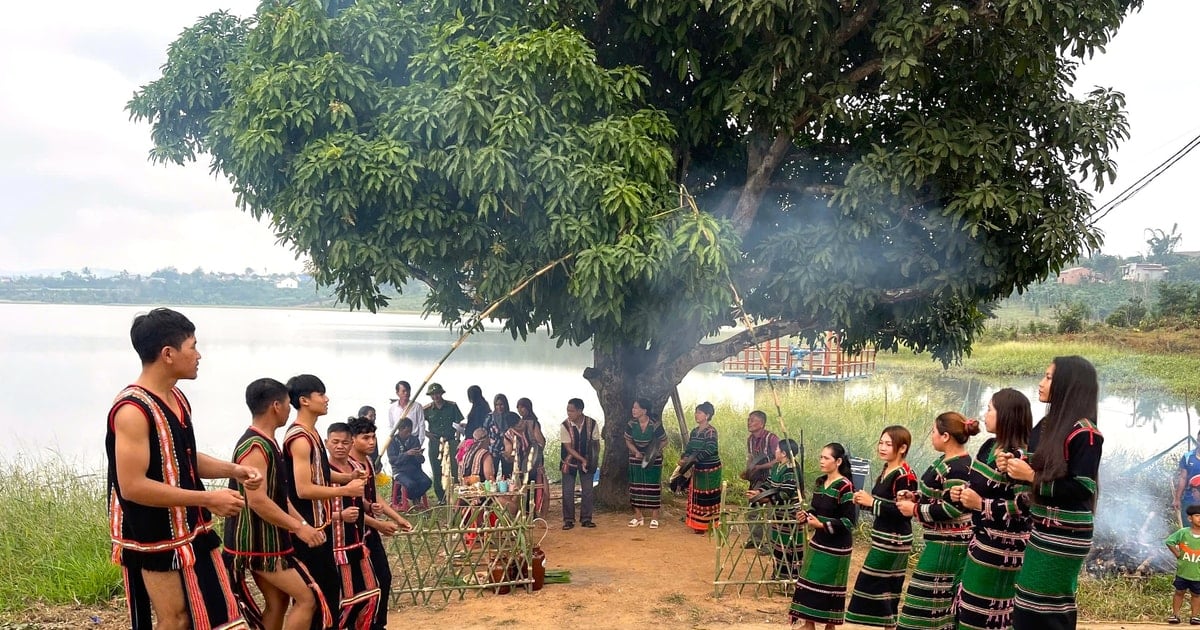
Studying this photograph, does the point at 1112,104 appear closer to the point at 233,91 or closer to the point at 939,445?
the point at 939,445

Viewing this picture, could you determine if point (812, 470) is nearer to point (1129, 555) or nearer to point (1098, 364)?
point (1129, 555)

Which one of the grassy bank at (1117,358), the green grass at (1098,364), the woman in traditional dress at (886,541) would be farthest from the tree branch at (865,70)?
the grassy bank at (1117,358)

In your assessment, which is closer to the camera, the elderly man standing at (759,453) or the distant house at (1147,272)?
the elderly man standing at (759,453)

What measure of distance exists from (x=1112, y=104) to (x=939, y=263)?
227 centimetres

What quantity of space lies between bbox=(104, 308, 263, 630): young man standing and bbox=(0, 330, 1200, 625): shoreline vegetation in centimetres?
384

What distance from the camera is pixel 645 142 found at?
27.6ft

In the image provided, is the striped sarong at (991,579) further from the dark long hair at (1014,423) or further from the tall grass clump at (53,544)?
the tall grass clump at (53,544)

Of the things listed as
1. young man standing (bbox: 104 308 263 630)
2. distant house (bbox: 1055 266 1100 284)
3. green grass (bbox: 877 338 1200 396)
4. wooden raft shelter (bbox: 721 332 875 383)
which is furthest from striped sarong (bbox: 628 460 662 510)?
distant house (bbox: 1055 266 1100 284)

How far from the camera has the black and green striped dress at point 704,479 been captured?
407 inches

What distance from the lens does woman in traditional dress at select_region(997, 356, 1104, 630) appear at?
14.9 ft

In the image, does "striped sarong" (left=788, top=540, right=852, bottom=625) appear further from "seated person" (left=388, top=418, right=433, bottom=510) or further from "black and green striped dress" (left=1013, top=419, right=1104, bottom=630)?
"seated person" (left=388, top=418, right=433, bottom=510)

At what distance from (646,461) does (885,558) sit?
4.96 meters

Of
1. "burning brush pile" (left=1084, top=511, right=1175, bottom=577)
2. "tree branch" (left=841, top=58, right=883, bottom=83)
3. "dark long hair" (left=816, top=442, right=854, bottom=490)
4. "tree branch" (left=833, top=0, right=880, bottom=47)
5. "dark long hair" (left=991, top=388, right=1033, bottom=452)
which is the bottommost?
"burning brush pile" (left=1084, top=511, right=1175, bottom=577)

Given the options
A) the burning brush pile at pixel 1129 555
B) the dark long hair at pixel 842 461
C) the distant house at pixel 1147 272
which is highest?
the distant house at pixel 1147 272
